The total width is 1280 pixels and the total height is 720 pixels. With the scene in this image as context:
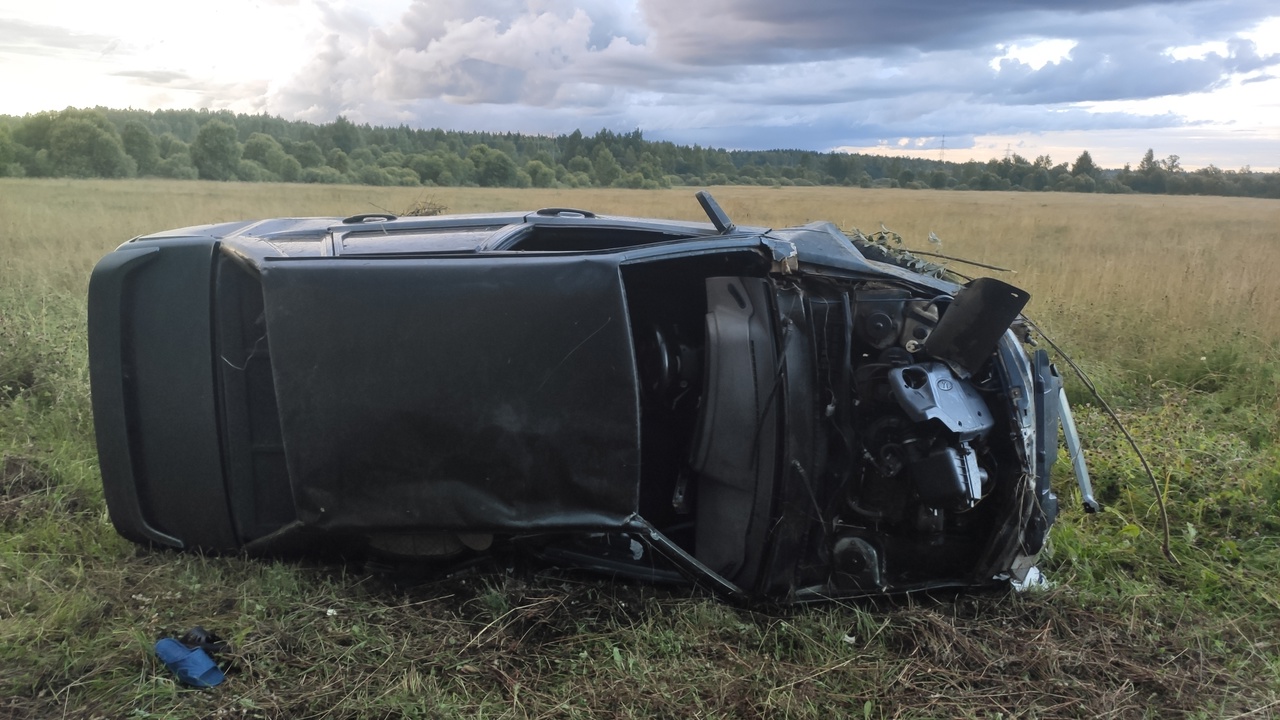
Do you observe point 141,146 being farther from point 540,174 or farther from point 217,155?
point 540,174

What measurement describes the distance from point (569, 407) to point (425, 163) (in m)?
35.7

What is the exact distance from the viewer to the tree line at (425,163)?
2873 centimetres

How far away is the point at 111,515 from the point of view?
9.52ft

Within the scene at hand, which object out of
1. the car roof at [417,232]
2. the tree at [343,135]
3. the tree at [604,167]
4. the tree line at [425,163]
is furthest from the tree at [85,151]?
the car roof at [417,232]

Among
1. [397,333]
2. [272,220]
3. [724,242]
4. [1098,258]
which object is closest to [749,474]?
[724,242]

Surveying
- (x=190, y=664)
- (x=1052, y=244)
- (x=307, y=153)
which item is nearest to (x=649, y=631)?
(x=190, y=664)

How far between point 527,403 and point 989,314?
1.49 meters

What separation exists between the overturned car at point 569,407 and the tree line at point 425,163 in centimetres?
2287

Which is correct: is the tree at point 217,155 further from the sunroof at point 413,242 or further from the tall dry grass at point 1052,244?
the sunroof at point 413,242

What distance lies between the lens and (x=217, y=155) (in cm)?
3394

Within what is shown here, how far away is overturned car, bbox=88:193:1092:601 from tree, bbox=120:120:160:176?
34252 millimetres

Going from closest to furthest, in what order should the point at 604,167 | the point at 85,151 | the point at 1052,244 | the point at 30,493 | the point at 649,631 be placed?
the point at 649,631
the point at 30,493
the point at 1052,244
the point at 85,151
the point at 604,167

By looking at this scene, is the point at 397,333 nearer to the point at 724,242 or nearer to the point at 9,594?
the point at 724,242

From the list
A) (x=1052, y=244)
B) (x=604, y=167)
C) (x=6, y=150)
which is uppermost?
(x=604, y=167)
